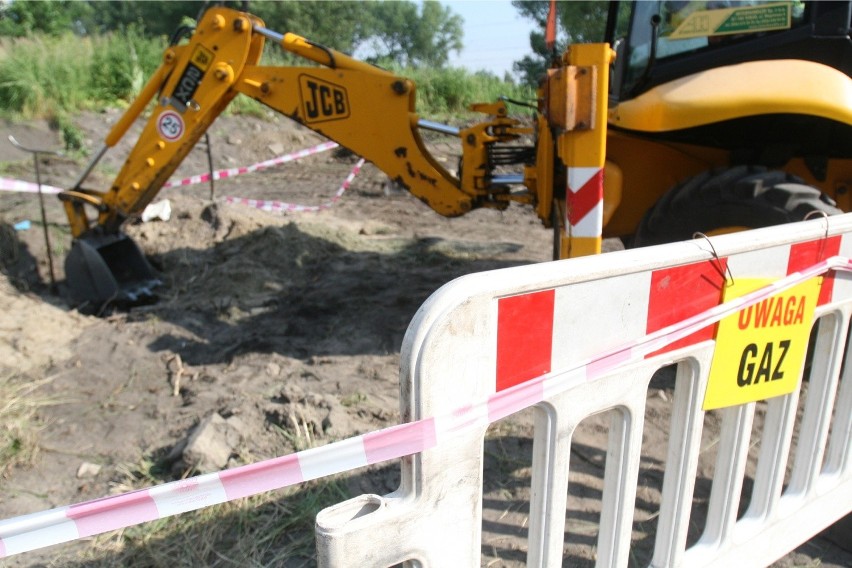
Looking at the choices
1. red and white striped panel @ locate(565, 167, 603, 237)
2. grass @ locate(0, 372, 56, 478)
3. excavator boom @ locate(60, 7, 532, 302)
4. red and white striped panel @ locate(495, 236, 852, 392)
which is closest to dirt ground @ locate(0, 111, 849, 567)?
grass @ locate(0, 372, 56, 478)

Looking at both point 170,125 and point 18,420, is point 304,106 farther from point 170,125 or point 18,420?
point 18,420

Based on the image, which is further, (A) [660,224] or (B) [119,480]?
(A) [660,224]

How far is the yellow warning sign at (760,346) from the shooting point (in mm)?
1858

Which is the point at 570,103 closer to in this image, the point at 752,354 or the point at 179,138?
the point at 752,354

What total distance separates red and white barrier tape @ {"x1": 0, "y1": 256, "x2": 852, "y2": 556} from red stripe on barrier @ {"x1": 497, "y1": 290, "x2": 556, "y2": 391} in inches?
1.1

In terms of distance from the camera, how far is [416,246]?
276 inches

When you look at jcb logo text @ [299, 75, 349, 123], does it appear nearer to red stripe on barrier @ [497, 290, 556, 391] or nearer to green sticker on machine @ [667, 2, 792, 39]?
green sticker on machine @ [667, 2, 792, 39]

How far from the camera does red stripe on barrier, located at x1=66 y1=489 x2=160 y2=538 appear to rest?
1.18m

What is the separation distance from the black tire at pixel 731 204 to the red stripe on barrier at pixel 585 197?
0.52 m

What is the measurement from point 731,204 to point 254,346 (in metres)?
3.09

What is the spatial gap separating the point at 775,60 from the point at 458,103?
1524 centimetres

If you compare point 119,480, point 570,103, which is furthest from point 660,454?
point 119,480

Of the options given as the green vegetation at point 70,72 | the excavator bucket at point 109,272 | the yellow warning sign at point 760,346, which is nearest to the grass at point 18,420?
the excavator bucket at point 109,272

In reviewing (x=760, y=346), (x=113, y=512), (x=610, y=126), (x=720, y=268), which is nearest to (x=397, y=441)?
(x=113, y=512)
